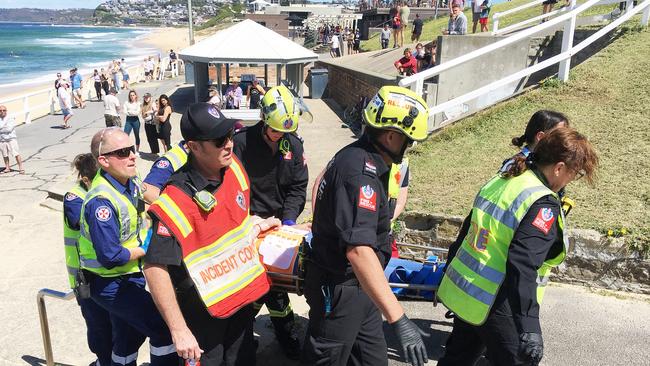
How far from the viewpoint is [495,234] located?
2.70 meters

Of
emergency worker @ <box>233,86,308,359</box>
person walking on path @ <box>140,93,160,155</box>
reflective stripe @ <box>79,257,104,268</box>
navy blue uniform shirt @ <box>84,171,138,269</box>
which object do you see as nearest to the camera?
navy blue uniform shirt @ <box>84,171,138,269</box>

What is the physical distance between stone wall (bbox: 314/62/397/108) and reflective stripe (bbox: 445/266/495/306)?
797cm

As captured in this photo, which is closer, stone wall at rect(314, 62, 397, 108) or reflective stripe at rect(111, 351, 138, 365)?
reflective stripe at rect(111, 351, 138, 365)

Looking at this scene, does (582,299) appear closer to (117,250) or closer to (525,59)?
(117,250)

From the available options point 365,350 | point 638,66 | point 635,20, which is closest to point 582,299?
point 365,350

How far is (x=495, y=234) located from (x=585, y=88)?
6802mm

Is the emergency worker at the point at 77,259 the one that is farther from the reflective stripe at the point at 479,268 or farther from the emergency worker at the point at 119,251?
the reflective stripe at the point at 479,268

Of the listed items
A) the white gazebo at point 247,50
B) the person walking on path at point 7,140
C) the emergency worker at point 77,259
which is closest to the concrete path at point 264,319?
the emergency worker at point 77,259

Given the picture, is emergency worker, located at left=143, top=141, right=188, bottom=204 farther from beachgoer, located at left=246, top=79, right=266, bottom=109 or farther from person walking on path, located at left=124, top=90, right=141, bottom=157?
beachgoer, located at left=246, top=79, right=266, bottom=109

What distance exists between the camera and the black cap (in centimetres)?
247

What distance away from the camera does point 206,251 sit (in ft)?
8.49

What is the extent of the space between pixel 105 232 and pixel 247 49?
1433 centimetres

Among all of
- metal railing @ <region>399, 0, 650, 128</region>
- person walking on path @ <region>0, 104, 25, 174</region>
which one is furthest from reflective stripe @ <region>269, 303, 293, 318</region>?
person walking on path @ <region>0, 104, 25, 174</region>

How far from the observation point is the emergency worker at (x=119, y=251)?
117 inches
